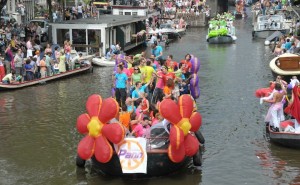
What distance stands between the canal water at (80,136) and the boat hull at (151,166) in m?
0.18

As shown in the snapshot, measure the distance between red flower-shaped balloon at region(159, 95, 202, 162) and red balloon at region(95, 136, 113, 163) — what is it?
4.57 feet

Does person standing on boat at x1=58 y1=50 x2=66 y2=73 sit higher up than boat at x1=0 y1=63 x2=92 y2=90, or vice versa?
person standing on boat at x1=58 y1=50 x2=66 y2=73

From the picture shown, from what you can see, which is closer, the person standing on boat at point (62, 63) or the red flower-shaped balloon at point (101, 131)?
the red flower-shaped balloon at point (101, 131)

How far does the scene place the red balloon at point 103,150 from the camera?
12398mm

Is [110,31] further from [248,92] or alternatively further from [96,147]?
[96,147]

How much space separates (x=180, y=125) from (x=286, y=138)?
406cm

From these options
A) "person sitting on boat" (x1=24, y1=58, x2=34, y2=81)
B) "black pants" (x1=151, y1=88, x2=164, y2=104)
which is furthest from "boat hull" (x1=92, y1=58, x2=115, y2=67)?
"black pants" (x1=151, y1=88, x2=164, y2=104)

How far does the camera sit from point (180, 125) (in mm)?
12656

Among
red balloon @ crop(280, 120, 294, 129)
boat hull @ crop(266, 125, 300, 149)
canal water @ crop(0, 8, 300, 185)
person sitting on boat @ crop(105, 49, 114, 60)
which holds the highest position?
person sitting on boat @ crop(105, 49, 114, 60)

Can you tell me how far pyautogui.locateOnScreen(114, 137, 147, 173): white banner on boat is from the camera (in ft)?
41.3

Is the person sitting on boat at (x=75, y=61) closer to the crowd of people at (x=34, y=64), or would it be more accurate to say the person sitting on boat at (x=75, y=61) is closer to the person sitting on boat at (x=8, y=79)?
the crowd of people at (x=34, y=64)

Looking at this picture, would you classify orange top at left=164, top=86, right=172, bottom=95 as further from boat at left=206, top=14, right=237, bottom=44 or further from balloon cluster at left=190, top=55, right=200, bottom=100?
boat at left=206, top=14, right=237, bottom=44

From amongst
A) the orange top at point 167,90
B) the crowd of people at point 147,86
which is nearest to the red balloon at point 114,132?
the crowd of people at point 147,86

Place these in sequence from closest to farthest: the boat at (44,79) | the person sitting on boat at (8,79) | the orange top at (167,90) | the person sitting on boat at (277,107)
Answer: the person sitting on boat at (277,107), the orange top at (167,90), the boat at (44,79), the person sitting on boat at (8,79)
